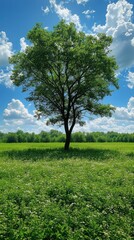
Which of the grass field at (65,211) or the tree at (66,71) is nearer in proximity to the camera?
the grass field at (65,211)

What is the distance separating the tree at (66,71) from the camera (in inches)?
1505

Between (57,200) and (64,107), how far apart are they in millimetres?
31821

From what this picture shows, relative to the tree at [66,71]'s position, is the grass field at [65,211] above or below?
below

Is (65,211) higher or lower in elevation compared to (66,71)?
lower

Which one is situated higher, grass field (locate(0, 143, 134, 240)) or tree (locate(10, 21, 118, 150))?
tree (locate(10, 21, 118, 150))

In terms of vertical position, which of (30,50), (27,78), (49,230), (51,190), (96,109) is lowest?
(49,230)

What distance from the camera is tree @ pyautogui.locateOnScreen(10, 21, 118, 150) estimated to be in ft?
125

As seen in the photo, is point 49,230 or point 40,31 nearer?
point 49,230

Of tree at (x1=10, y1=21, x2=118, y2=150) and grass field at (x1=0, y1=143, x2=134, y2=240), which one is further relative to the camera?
tree at (x1=10, y1=21, x2=118, y2=150)

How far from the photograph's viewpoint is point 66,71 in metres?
40.7

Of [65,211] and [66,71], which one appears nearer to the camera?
[65,211]

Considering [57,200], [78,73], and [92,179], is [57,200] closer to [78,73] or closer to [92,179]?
[92,179]

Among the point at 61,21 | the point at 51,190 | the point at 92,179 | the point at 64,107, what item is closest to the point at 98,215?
the point at 51,190

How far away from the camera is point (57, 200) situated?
10711mm
